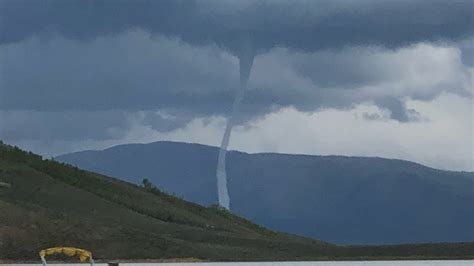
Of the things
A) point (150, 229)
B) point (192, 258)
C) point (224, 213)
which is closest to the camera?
point (192, 258)

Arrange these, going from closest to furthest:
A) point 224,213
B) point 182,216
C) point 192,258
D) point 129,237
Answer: point 192,258 → point 129,237 → point 182,216 → point 224,213

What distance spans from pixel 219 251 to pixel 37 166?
3489 cm

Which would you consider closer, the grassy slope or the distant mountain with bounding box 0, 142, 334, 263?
the grassy slope

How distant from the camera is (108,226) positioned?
66688 mm

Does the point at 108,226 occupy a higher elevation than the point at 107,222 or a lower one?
lower

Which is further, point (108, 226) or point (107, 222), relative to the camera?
point (107, 222)

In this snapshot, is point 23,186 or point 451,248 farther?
point 23,186

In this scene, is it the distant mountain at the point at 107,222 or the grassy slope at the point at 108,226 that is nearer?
the grassy slope at the point at 108,226

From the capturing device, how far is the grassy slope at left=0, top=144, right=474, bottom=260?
199ft

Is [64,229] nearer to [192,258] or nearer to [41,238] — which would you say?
[41,238]

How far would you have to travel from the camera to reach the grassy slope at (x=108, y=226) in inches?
2386

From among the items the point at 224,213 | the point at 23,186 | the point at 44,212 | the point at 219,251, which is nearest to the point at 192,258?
the point at 219,251

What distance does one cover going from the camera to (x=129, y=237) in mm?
63250

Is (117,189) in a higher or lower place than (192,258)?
higher
